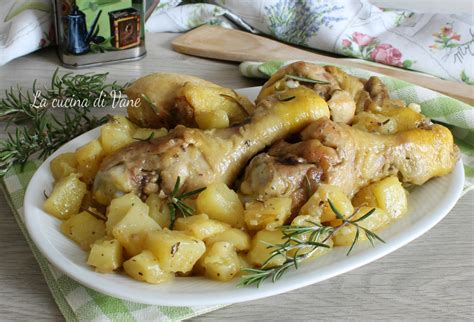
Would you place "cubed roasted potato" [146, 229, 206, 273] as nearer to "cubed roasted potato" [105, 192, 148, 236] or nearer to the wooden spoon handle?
"cubed roasted potato" [105, 192, 148, 236]

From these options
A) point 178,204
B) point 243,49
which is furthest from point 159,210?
point 243,49

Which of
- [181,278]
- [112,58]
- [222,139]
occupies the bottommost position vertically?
[112,58]

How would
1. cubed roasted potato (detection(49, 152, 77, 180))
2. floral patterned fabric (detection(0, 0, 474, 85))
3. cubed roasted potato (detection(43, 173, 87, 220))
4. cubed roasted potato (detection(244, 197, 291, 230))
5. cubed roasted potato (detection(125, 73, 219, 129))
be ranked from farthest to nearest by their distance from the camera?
floral patterned fabric (detection(0, 0, 474, 85))
cubed roasted potato (detection(125, 73, 219, 129))
cubed roasted potato (detection(49, 152, 77, 180))
cubed roasted potato (detection(43, 173, 87, 220))
cubed roasted potato (detection(244, 197, 291, 230))

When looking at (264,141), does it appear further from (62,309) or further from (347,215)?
(62,309)

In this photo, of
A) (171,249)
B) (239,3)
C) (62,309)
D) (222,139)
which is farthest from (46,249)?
(239,3)

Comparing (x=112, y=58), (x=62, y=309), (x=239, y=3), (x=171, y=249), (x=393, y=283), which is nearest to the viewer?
(x=171, y=249)

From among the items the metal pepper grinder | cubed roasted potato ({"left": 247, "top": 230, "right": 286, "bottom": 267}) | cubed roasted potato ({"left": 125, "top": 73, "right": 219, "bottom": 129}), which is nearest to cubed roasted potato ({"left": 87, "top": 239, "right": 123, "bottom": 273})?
cubed roasted potato ({"left": 247, "top": 230, "right": 286, "bottom": 267})

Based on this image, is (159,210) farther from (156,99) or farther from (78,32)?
(78,32)
